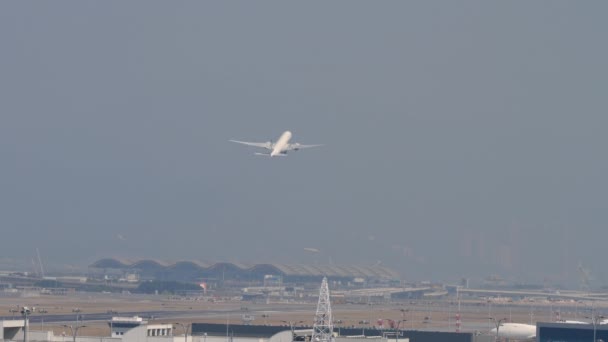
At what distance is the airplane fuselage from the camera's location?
134625mm

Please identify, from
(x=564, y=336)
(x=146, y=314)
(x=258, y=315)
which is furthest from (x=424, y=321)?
(x=564, y=336)

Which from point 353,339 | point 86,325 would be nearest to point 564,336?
point 353,339

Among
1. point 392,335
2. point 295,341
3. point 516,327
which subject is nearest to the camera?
point 295,341

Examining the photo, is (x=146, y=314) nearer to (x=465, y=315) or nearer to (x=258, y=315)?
(x=258, y=315)

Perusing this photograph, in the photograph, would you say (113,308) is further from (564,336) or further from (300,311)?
(564,336)

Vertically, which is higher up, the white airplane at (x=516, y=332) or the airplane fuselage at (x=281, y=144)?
the airplane fuselage at (x=281, y=144)

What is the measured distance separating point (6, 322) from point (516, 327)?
63.4 m

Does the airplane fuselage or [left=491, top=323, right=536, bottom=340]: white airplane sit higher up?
the airplane fuselage

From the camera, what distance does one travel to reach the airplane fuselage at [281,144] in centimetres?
13462

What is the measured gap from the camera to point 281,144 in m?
138

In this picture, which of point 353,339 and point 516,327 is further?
point 516,327

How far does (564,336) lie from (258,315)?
272ft

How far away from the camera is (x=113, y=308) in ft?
618

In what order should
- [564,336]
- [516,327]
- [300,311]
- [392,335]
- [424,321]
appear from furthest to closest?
1. [300,311]
2. [424,321]
3. [516,327]
4. [392,335]
5. [564,336]
